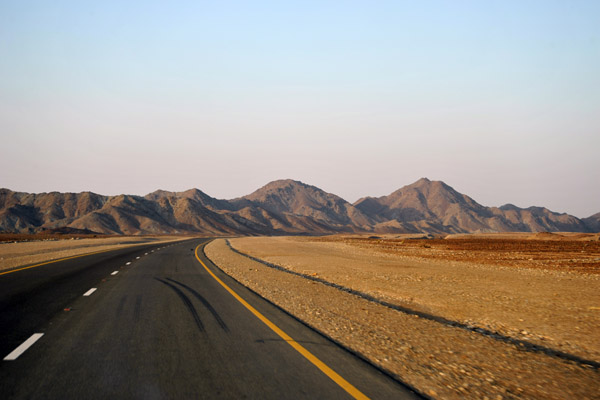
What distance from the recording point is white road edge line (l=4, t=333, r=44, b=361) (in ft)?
20.5

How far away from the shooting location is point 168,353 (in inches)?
267

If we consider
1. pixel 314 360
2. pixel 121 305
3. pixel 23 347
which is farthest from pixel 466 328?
pixel 23 347

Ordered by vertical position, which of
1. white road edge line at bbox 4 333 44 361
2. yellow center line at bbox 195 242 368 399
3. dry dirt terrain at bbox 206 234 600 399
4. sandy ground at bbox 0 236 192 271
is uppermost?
sandy ground at bbox 0 236 192 271

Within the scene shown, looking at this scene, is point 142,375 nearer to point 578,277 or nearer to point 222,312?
point 222,312

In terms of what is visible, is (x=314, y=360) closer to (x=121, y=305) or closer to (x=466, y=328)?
(x=466, y=328)

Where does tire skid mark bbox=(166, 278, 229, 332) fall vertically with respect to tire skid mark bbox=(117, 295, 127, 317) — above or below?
below

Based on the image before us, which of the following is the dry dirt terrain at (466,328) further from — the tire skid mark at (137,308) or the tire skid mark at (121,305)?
the tire skid mark at (121,305)

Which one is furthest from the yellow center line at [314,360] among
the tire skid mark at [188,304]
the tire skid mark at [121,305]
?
the tire skid mark at [121,305]

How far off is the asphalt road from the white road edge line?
0.14 ft

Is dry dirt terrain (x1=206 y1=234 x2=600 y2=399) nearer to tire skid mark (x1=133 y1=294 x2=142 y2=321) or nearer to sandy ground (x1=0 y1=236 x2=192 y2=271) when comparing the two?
tire skid mark (x1=133 y1=294 x2=142 y2=321)

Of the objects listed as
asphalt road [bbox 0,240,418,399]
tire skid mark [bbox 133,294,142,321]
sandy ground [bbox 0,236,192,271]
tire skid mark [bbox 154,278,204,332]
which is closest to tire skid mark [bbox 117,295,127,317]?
asphalt road [bbox 0,240,418,399]

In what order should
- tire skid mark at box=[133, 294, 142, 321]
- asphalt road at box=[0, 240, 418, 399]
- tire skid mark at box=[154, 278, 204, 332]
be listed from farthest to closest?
tire skid mark at box=[133, 294, 142, 321] → tire skid mark at box=[154, 278, 204, 332] → asphalt road at box=[0, 240, 418, 399]

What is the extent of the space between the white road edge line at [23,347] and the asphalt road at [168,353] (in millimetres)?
44

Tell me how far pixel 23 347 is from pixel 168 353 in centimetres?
220
